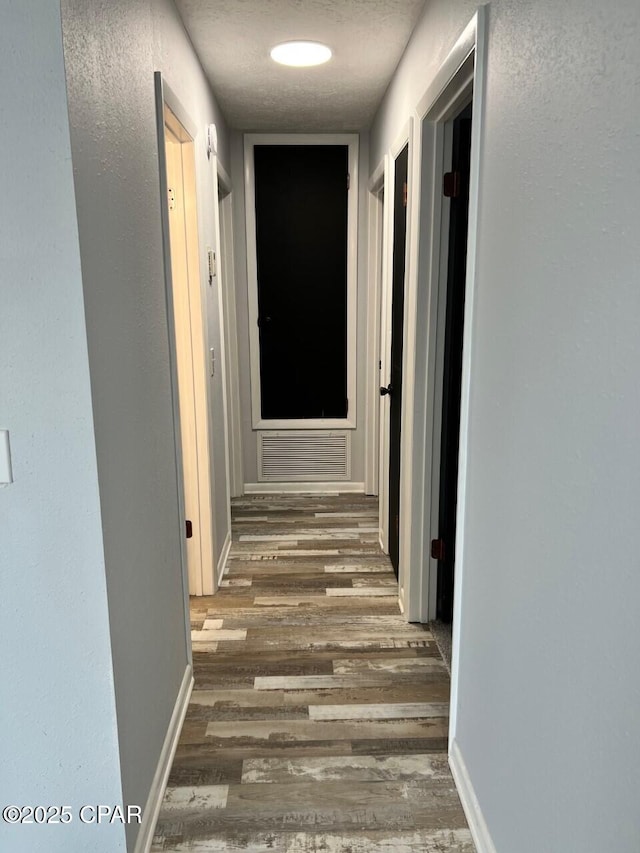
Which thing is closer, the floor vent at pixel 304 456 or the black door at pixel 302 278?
the black door at pixel 302 278

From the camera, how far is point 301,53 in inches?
105

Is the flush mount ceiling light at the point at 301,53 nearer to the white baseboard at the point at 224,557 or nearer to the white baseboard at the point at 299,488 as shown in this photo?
the white baseboard at the point at 224,557

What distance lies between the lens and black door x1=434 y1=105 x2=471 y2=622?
7.59ft

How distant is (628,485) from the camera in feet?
2.85

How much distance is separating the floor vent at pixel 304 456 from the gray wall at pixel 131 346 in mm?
2360

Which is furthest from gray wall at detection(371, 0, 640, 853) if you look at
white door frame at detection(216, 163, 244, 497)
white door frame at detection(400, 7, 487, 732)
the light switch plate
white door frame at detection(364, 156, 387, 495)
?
white door frame at detection(216, 163, 244, 497)

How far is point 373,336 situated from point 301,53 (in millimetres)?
1872

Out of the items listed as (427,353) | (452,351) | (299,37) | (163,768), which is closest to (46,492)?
(163,768)

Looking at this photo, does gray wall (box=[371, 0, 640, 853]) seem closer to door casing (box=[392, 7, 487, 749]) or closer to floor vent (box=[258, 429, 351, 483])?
door casing (box=[392, 7, 487, 749])

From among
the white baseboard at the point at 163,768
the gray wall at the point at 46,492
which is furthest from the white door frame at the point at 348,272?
the gray wall at the point at 46,492

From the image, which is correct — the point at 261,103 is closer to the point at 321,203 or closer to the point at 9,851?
the point at 321,203

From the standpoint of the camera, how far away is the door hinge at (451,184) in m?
2.30

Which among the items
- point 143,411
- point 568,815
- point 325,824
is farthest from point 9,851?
point 568,815

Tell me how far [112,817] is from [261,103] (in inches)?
135
